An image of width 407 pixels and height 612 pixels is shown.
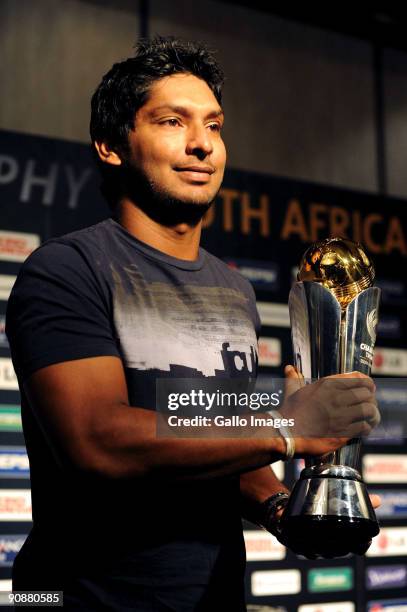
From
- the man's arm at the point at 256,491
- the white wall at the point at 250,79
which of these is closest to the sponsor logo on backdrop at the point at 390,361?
the white wall at the point at 250,79

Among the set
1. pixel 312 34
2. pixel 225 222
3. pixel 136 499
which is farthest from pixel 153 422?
pixel 312 34

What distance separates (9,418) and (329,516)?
83.7 inches

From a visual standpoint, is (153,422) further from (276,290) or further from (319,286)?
(276,290)

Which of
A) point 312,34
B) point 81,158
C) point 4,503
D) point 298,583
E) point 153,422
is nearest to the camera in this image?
point 153,422

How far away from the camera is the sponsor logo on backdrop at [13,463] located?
3.08 m

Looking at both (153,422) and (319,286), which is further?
(319,286)

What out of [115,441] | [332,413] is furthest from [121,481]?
Result: [332,413]

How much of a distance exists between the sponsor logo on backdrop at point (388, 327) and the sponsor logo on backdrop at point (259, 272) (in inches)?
21.9

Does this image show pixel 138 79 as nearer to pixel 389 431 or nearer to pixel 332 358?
pixel 332 358

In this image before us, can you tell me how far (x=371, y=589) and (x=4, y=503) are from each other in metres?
1.60

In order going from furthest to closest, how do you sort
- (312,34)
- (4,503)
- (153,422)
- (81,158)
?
(312,34) → (81,158) → (4,503) → (153,422)

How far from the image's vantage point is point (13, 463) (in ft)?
10.2

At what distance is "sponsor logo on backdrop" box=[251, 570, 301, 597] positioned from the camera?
347 cm

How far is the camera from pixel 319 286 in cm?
130
